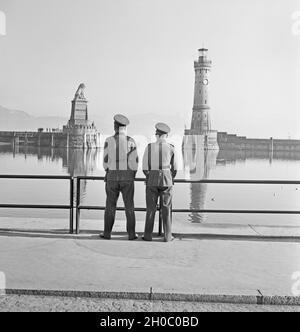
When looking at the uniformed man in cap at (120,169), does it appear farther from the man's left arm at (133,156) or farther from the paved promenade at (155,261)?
the paved promenade at (155,261)

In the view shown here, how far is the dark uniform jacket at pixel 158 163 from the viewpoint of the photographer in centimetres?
622

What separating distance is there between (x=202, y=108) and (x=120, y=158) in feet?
376

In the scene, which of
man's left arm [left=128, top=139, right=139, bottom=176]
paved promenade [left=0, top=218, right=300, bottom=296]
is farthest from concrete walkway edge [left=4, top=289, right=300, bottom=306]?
man's left arm [left=128, top=139, right=139, bottom=176]

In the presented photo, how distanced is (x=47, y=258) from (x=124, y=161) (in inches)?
70.0

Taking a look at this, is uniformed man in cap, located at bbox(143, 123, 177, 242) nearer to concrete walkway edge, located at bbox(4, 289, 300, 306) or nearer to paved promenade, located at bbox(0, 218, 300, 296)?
paved promenade, located at bbox(0, 218, 300, 296)

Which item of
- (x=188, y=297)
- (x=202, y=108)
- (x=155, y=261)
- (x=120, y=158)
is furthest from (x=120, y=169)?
(x=202, y=108)

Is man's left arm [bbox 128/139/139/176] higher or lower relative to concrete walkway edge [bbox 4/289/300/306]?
higher

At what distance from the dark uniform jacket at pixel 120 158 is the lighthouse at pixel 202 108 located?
11340 cm

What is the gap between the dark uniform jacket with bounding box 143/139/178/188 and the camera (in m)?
6.22

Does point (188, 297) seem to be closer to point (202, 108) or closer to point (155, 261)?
point (155, 261)

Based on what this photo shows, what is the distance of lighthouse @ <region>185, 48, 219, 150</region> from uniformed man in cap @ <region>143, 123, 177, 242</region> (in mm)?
113333

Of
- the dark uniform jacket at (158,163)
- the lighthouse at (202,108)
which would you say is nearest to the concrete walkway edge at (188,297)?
the dark uniform jacket at (158,163)

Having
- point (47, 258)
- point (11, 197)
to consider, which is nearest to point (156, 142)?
point (47, 258)
